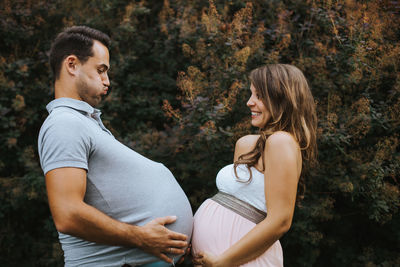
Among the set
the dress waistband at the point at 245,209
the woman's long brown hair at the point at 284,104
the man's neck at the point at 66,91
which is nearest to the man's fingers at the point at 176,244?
the dress waistband at the point at 245,209

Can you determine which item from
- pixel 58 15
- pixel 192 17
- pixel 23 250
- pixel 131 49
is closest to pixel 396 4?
pixel 192 17

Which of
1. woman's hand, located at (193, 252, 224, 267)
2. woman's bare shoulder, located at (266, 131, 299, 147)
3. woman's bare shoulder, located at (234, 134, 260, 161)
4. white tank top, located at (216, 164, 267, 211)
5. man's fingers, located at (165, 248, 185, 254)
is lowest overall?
woman's hand, located at (193, 252, 224, 267)

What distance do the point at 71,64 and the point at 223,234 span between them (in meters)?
1.27

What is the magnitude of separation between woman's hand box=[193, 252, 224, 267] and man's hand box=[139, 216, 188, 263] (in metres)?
0.14

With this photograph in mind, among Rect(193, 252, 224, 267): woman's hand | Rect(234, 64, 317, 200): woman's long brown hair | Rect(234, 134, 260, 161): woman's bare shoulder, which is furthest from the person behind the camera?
Rect(234, 134, 260, 161): woman's bare shoulder

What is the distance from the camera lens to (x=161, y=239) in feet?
5.79

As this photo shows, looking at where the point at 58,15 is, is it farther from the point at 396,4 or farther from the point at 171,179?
the point at 396,4

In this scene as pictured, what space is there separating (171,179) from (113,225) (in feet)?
1.76

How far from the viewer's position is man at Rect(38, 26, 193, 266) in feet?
5.17

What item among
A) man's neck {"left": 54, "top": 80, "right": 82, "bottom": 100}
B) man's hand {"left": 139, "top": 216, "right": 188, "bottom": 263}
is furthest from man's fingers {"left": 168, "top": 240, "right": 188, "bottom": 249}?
man's neck {"left": 54, "top": 80, "right": 82, "bottom": 100}

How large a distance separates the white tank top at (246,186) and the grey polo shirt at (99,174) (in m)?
0.37

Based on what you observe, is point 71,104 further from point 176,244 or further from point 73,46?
point 176,244

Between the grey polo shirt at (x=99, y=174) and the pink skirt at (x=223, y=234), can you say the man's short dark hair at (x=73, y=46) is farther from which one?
the pink skirt at (x=223, y=234)

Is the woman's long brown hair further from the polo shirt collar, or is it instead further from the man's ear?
the man's ear
